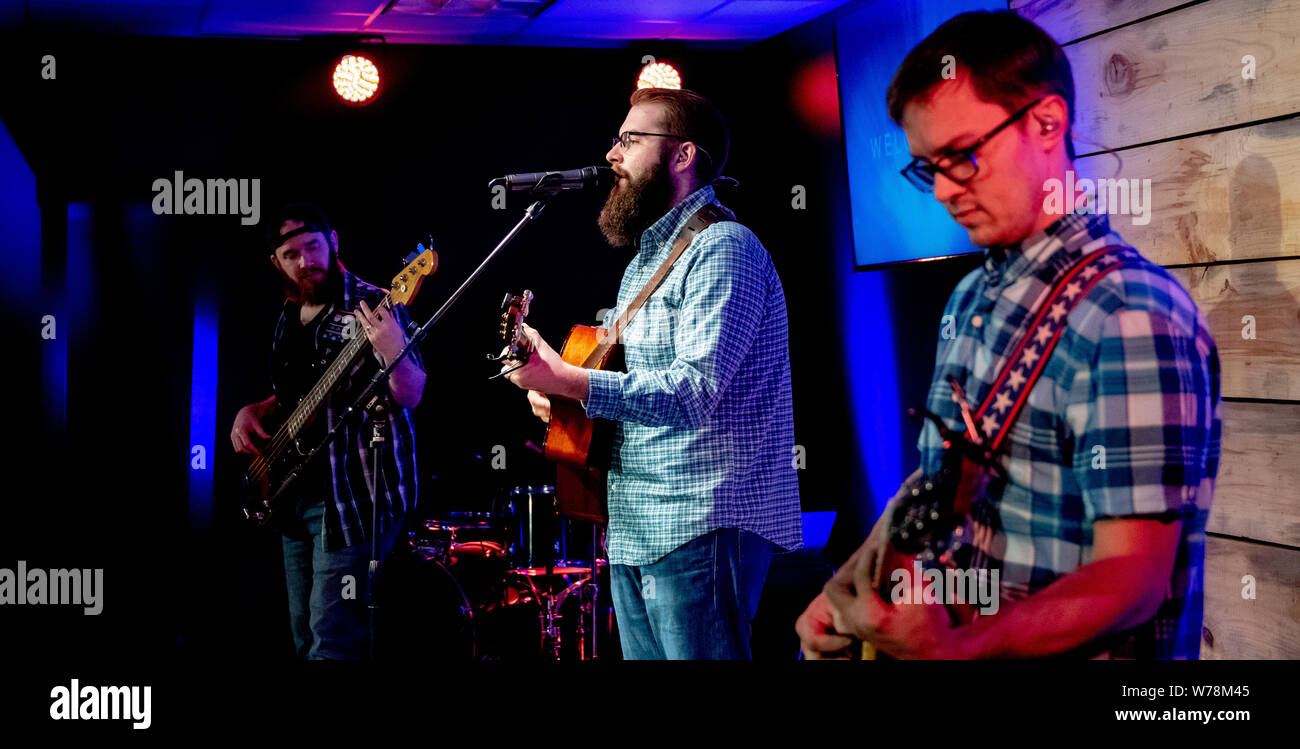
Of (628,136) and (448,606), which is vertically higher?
(628,136)

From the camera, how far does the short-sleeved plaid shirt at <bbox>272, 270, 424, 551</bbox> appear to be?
313cm

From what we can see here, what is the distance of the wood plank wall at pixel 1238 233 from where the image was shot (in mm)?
2057

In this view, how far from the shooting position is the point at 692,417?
210 cm

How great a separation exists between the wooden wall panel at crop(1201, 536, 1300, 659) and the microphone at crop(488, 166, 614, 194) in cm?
157

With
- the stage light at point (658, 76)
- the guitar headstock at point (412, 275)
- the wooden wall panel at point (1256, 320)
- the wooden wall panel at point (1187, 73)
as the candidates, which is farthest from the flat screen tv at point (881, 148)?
the guitar headstock at point (412, 275)

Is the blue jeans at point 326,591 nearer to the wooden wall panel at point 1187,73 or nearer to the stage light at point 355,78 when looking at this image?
the stage light at point 355,78

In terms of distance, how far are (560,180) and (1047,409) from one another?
4.42 feet

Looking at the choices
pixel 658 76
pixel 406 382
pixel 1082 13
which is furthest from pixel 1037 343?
pixel 658 76

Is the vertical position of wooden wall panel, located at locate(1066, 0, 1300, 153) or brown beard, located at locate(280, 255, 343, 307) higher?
wooden wall panel, located at locate(1066, 0, 1300, 153)

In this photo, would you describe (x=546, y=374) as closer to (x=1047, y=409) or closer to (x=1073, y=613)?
(x=1047, y=409)

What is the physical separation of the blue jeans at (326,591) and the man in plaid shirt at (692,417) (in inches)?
46.4

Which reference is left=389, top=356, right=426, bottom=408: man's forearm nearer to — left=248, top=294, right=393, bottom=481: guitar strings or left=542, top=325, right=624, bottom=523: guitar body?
left=248, top=294, right=393, bottom=481: guitar strings

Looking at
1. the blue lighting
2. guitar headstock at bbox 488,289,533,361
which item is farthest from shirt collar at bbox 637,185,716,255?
the blue lighting
